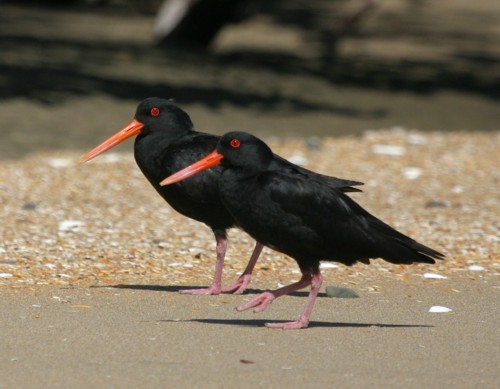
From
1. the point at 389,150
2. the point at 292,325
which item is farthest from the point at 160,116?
the point at 389,150

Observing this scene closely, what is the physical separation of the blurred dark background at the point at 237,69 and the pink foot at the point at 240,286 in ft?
18.4

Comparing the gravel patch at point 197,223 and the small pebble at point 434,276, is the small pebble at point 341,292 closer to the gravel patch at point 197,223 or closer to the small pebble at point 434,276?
the gravel patch at point 197,223

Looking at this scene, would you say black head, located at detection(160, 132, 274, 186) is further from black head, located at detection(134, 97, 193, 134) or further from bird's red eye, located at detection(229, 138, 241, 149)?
black head, located at detection(134, 97, 193, 134)

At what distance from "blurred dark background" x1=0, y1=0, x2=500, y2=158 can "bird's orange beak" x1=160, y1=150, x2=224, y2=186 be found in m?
5.87

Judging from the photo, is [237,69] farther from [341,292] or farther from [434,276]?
[341,292]

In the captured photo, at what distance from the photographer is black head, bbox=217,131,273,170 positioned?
522cm

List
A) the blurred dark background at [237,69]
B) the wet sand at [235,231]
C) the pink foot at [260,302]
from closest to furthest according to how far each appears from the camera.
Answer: the wet sand at [235,231], the pink foot at [260,302], the blurred dark background at [237,69]

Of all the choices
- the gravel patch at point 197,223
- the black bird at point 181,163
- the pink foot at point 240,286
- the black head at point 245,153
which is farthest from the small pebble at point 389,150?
the black head at point 245,153

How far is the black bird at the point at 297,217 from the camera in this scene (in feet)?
Answer: 16.7

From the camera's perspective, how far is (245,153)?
17.2 feet

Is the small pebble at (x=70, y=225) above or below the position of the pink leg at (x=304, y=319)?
above

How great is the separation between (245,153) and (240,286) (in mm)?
1047

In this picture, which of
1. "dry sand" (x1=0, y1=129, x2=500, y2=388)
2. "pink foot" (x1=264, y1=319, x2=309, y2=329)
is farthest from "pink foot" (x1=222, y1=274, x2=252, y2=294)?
"pink foot" (x1=264, y1=319, x2=309, y2=329)

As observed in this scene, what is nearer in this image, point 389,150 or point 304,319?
point 304,319
